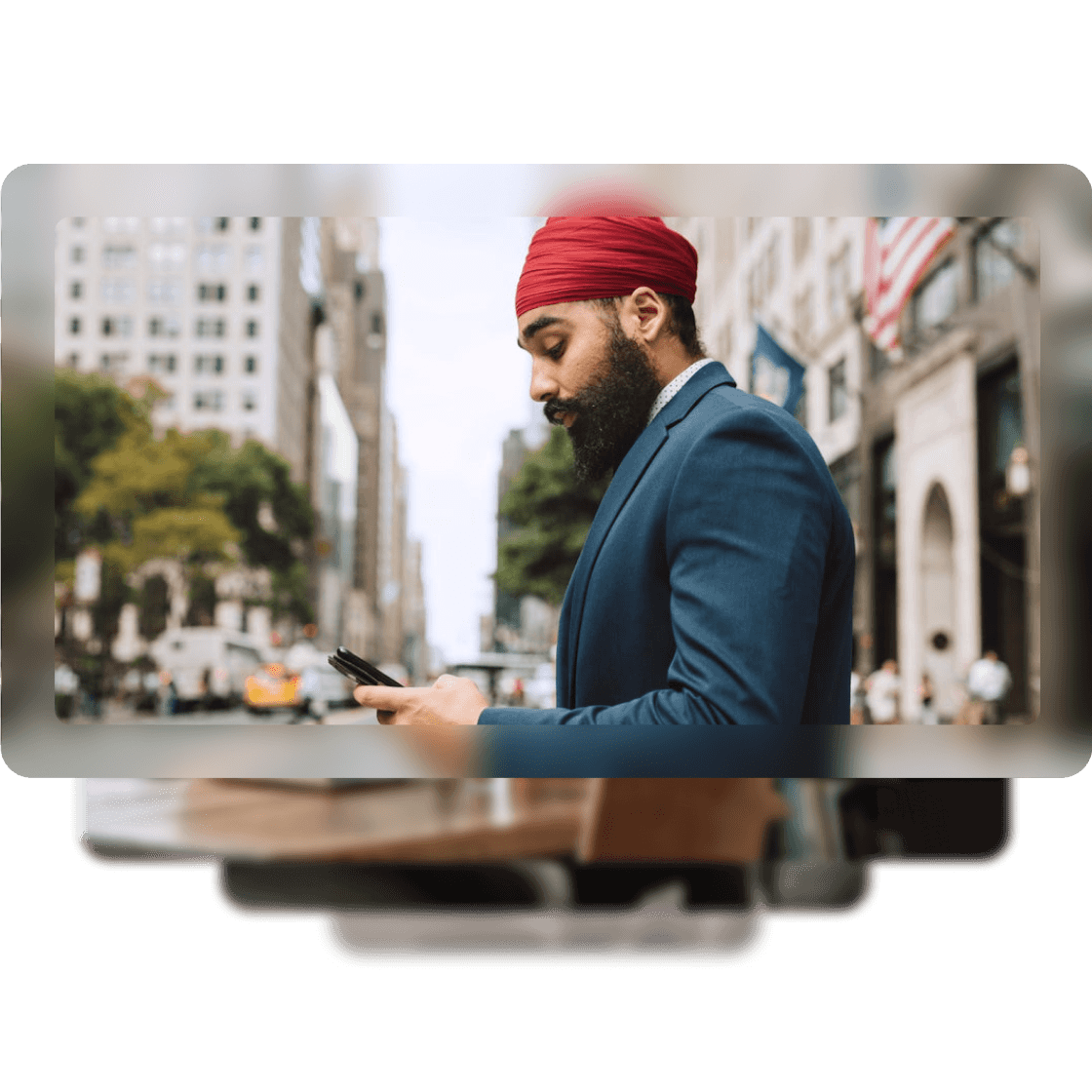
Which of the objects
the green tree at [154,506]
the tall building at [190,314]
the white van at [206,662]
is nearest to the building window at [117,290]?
the tall building at [190,314]

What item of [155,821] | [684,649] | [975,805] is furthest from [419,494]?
[975,805]

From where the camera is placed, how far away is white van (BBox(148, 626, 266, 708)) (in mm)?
2879

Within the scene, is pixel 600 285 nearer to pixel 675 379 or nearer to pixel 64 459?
pixel 675 379

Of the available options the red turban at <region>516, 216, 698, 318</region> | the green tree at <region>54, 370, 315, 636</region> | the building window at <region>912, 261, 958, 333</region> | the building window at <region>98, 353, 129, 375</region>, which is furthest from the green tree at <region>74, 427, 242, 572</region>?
the building window at <region>912, 261, 958, 333</region>

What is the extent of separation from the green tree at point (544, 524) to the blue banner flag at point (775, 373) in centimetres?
48

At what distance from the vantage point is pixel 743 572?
8.45 ft

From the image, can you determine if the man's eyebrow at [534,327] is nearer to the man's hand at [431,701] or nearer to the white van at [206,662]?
Result: the man's hand at [431,701]

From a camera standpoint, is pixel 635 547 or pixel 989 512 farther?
pixel 989 512

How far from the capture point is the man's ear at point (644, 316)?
117 inches

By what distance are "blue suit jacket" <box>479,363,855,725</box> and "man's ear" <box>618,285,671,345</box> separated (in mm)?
166

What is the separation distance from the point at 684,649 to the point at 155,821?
1607mm

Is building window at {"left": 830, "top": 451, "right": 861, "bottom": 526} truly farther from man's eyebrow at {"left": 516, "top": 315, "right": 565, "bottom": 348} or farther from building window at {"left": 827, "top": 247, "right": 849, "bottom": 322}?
man's eyebrow at {"left": 516, "top": 315, "right": 565, "bottom": 348}

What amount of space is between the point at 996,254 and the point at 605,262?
3.40 ft

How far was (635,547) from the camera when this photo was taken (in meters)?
2.75
